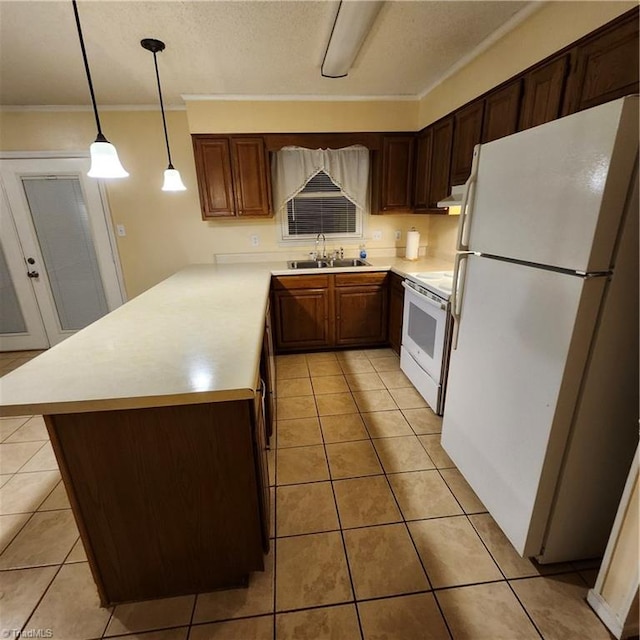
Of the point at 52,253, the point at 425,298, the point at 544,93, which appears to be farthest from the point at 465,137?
the point at 52,253

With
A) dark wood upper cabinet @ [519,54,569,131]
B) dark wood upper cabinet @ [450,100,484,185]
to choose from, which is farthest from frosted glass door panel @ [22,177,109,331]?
dark wood upper cabinet @ [519,54,569,131]

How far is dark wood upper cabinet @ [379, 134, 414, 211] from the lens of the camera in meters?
3.32

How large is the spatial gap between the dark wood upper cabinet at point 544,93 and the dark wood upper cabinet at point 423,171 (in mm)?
1193

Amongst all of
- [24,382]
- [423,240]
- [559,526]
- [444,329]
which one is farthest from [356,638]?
[423,240]

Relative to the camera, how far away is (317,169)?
3.49 metres

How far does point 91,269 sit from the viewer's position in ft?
12.0

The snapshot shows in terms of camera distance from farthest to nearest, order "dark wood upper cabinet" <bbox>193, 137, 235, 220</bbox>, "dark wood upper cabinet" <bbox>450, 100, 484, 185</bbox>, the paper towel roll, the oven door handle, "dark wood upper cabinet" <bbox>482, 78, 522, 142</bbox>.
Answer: the paper towel roll → "dark wood upper cabinet" <bbox>193, 137, 235, 220</bbox> → "dark wood upper cabinet" <bbox>450, 100, 484, 185</bbox> → the oven door handle → "dark wood upper cabinet" <bbox>482, 78, 522, 142</bbox>

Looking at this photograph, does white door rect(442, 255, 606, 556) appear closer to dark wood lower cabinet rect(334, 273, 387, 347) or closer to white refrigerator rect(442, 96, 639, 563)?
white refrigerator rect(442, 96, 639, 563)

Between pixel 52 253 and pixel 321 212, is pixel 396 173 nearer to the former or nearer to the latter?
pixel 321 212

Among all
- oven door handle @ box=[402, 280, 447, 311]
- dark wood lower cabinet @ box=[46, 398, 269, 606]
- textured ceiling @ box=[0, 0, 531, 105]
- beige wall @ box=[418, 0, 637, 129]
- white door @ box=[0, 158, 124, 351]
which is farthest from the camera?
white door @ box=[0, 158, 124, 351]

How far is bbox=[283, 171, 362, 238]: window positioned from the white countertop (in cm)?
190

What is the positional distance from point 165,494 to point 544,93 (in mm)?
2530

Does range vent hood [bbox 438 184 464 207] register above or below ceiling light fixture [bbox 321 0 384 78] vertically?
below

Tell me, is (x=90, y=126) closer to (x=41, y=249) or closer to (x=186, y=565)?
(x=41, y=249)
